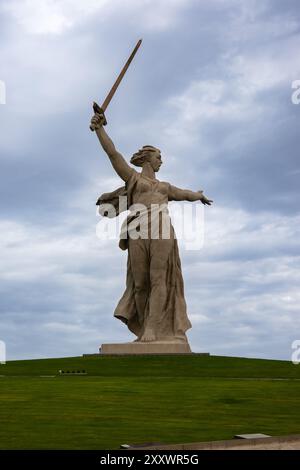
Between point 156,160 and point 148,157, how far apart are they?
333 millimetres

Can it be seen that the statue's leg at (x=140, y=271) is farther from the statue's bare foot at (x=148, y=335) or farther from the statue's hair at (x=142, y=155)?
the statue's hair at (x=142, y=155)

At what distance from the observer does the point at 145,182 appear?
26.6m

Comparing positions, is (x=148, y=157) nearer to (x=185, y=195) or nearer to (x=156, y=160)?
(x=156, y=160)

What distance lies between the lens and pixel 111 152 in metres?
25.9

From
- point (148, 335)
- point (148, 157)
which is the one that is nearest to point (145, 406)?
point (148, 335)

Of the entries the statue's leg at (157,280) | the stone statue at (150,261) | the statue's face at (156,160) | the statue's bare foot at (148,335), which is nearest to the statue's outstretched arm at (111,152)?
the stone statue at (150,261)

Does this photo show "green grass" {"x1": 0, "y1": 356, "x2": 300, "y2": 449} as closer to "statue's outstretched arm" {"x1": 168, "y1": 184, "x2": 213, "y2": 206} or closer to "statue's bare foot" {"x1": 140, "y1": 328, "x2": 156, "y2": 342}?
"statue's bare foot" {"x1": 140, "y1": 328, "x2": 156, "y2": 342}

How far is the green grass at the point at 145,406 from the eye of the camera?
9891 mm

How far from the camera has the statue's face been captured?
27.1 meters

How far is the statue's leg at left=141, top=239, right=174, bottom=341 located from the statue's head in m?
3.00

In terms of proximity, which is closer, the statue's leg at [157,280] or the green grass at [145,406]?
the green grass at [145,406]

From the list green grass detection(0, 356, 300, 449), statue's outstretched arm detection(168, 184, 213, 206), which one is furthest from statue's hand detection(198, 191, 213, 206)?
green grass detection(0, 356, 300, 449)
